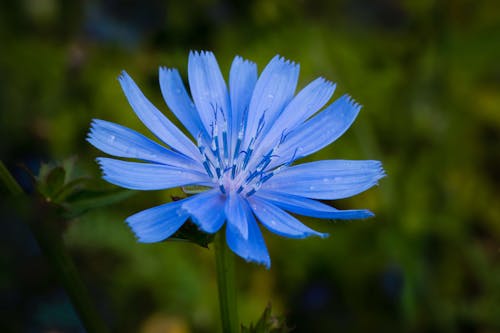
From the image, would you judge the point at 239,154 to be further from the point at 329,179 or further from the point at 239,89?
the point at 329,179

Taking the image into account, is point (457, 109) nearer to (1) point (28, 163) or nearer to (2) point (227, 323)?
(1) point (28, 163)

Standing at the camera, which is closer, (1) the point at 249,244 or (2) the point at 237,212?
(1) the point at 249,244

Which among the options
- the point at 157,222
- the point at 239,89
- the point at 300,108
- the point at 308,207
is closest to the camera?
the point at 157,222

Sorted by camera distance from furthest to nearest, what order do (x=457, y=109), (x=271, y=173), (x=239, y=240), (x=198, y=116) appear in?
(x=457, y=109) → (x=198, y=116) → (x=271, y=173) → (x=239, y=240)

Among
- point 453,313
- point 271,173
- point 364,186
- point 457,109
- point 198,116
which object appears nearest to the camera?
point 364,186

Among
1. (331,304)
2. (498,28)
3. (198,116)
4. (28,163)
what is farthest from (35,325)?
(498,28)

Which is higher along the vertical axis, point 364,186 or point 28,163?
point 28,163

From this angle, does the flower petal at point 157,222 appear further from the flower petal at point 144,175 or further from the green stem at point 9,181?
the green stem at point 9,181

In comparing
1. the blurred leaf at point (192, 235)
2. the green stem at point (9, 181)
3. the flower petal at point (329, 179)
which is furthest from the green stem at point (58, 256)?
the flower petal at point (329, 179)

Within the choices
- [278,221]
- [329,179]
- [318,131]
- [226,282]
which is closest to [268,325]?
[226,282]
